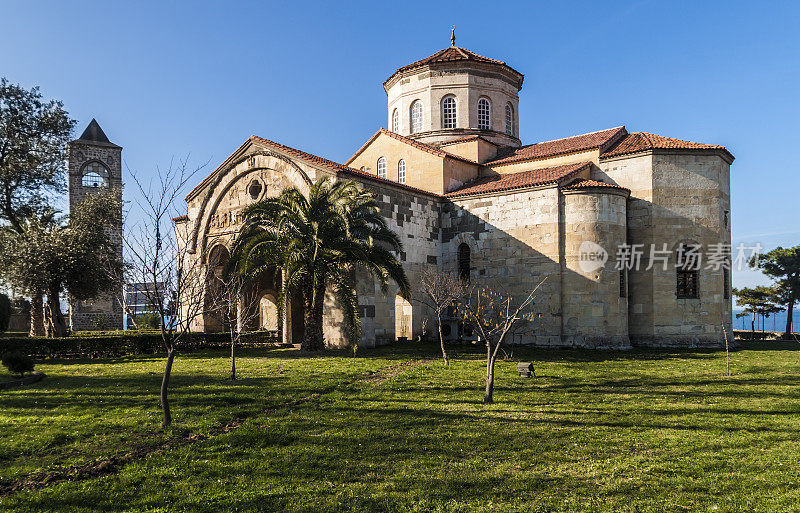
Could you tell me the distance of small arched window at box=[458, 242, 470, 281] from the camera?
26.6 metres

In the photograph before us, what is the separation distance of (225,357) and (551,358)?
12.3 metres

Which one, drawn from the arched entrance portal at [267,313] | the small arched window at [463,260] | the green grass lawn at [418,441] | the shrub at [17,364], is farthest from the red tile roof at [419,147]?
the shrub at [17,364]

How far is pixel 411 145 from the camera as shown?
2878 centimetres

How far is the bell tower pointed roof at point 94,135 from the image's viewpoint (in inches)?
1698

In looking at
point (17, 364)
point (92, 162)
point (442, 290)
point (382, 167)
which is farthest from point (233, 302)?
point (92, 162)

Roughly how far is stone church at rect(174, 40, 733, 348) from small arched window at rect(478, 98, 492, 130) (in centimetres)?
377


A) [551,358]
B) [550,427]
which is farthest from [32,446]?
[551,358]

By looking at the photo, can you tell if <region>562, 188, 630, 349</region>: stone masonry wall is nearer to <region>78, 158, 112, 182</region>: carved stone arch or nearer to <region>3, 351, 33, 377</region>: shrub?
<region>3, 351, 33, 377</region>: shrub

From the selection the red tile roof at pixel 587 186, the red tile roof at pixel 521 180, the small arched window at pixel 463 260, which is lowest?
the small arched window at pixel 463 260

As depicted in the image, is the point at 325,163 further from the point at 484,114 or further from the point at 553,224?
the point at 484,114

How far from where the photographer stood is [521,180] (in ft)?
83.8

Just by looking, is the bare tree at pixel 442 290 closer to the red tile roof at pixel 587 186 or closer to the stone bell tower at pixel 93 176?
the red tile roof at pixel 587 186

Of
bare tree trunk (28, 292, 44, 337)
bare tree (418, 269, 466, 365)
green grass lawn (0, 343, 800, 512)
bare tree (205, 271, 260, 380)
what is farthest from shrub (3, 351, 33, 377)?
bare tree trunk (28, 292, 44, 337)

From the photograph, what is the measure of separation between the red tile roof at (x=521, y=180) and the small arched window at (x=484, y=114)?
450cm
